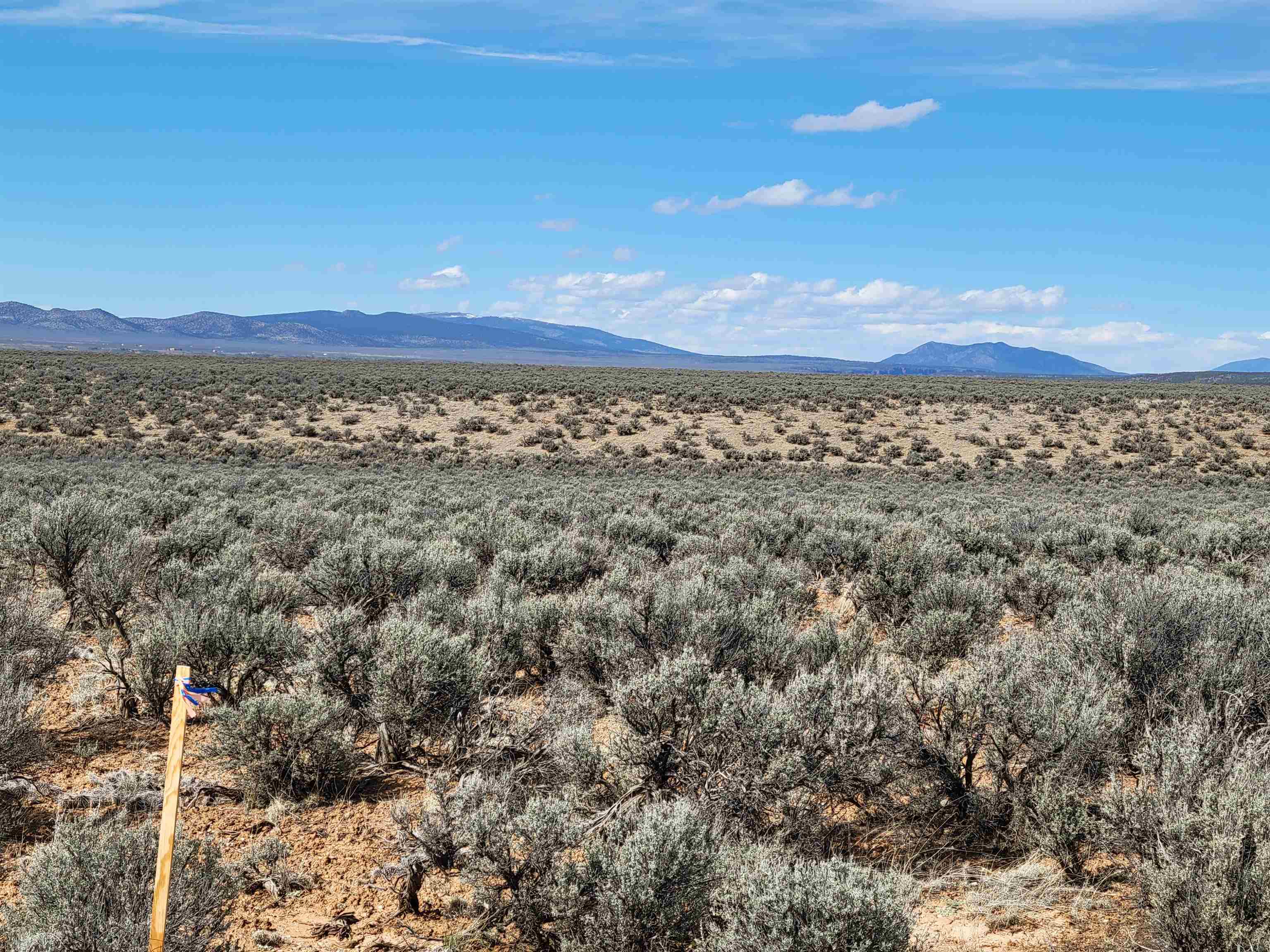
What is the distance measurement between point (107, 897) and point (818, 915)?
2673 mm

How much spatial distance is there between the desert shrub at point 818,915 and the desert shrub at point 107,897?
1.99 meters

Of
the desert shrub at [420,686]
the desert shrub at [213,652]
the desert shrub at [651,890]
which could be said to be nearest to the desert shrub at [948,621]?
the desert shrub at [420,686]

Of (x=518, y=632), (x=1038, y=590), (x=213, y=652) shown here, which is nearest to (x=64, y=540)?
(x=213, y=652)

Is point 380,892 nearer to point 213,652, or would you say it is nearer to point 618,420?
point 213,652

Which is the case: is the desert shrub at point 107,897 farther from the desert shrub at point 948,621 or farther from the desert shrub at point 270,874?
the desert shrub at point 948,621

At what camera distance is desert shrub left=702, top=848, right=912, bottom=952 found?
294 centimetres

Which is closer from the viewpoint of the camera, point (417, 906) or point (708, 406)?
point (417, 906)

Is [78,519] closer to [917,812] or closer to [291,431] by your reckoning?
[917,812]

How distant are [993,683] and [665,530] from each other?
8.62 m

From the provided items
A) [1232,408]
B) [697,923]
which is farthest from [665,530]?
[1232,408]

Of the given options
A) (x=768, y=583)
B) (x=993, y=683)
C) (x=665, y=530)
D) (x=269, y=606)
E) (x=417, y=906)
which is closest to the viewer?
(x=417, y=906)

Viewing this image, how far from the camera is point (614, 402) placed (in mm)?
49750

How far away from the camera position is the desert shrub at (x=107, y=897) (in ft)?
9.74

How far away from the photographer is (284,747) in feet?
17.0
